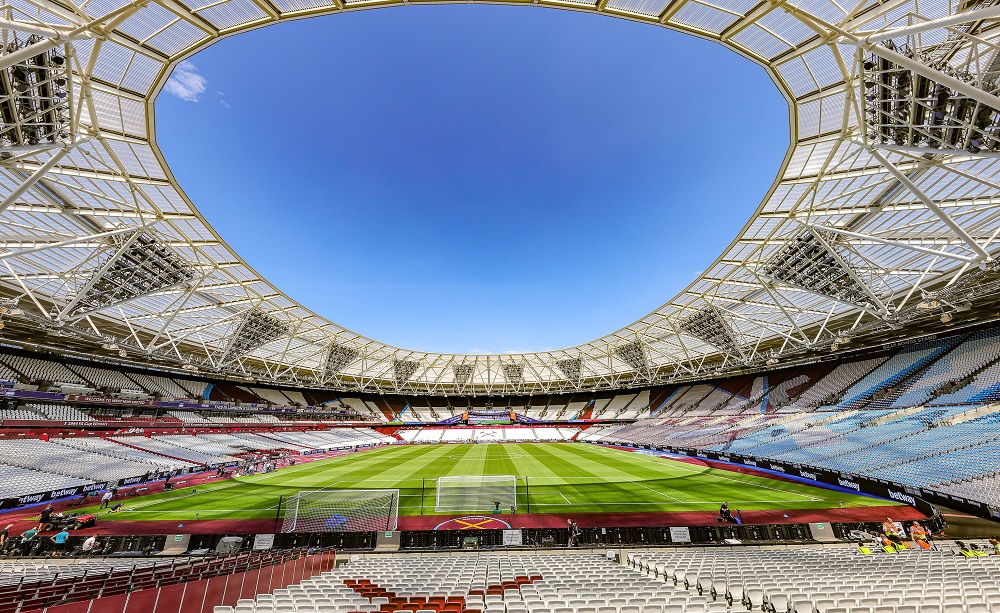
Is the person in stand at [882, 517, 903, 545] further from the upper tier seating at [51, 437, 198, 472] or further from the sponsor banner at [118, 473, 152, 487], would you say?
the upper tier seating at [51, 437, 198, 472]

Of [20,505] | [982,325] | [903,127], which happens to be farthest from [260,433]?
[982,325]

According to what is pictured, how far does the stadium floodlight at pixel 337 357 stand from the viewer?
160 feet

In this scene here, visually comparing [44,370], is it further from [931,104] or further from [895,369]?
[895,369]

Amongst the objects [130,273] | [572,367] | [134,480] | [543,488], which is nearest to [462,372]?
[572,367]

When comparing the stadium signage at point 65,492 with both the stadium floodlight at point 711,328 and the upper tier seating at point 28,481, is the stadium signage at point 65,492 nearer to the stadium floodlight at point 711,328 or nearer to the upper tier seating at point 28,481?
the upper tier seating at point 28,481

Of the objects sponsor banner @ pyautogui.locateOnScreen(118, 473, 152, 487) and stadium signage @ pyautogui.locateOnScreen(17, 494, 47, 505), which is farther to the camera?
sponsor banner @ pyautogui.locateOnScreen(118, 473, 152, 487)

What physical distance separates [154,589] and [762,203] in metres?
25.4

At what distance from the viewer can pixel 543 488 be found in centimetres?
2778

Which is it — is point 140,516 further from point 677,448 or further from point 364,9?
point 677,448

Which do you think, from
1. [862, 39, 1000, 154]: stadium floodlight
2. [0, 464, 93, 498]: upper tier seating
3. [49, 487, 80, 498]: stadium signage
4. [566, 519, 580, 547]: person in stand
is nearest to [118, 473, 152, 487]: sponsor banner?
[0, 464, 93, 498]: upper tier seating

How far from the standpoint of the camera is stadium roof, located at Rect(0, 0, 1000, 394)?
9961 millimetres

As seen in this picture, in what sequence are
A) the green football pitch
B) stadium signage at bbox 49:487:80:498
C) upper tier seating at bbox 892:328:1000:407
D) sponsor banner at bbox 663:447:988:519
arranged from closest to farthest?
sponsor banner at bbox 663:447:988:519, the green football pitch, stadium signage at bbox 49:487:80:498, upper tier seating at bbox 892:328:1000:407

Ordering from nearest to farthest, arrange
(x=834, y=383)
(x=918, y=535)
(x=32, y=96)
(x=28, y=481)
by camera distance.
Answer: (x=32, y=96) < (x=918, y=535) < (x=28, y=481) < (x=834, y=383)

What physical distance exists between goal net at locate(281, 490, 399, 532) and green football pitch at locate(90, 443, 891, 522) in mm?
1227
